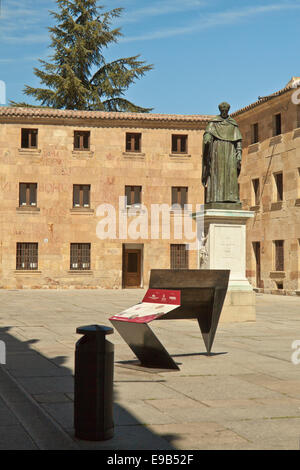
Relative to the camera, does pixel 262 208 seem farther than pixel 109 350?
Yes

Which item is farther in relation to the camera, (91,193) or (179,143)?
(179,143)

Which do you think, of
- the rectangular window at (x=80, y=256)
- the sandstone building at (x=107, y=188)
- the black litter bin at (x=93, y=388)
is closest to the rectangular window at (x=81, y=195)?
the sandstone building at (x=107, y=188)

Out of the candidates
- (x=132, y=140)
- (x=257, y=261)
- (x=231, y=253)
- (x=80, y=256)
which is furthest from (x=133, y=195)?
(x=231, y=253)

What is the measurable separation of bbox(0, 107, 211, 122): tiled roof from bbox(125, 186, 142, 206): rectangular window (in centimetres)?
384

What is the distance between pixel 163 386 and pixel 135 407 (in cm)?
104

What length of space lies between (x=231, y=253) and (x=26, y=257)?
19.9m

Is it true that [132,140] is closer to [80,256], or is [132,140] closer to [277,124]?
[80,256]

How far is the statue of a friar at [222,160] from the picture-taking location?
14.2m

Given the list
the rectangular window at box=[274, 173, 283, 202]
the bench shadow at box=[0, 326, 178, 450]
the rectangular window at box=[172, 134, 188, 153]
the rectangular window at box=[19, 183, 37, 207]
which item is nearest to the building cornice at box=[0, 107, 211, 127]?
the rectangular window at box=[172, 134, 188, 153]

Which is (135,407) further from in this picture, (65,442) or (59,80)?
(59,80)

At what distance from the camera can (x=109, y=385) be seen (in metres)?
4.59

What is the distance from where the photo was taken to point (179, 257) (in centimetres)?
3350

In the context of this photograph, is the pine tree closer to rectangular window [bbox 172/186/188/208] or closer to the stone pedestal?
rectangular window [bbox 172/186/188/208]

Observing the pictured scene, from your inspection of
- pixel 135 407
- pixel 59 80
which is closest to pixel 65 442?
pixel 135 407
